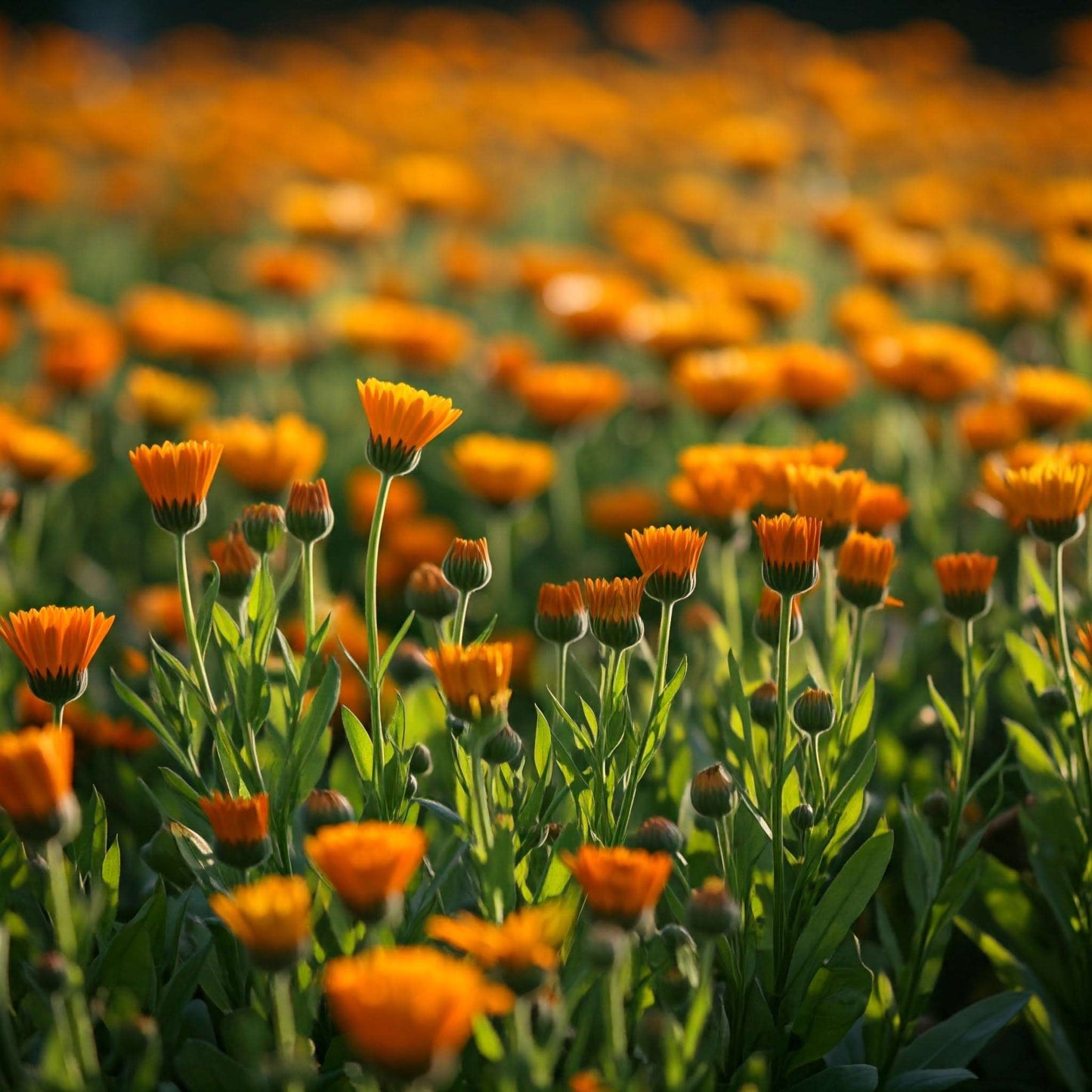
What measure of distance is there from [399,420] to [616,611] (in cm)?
26

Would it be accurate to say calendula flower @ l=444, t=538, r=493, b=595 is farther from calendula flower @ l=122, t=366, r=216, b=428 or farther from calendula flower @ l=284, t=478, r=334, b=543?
calendula flower @ l=122, t=366, r=216, b=428

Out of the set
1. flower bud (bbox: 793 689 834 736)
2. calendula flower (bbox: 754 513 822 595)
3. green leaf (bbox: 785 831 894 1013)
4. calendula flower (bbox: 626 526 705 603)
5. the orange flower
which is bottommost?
the orange flower

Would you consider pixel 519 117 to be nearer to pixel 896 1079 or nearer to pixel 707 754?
pixel 707 754

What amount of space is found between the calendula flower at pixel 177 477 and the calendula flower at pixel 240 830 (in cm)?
27

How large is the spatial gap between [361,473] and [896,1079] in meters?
1.71

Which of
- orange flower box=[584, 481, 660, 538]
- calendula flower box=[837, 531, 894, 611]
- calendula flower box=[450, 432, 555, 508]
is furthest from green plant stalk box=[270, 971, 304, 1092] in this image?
orange flower box=[584, 481, 660, 538]

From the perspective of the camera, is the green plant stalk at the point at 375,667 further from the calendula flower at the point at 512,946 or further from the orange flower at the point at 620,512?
the orange flower at the point at 620,512

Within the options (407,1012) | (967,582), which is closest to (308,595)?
(407,1012)

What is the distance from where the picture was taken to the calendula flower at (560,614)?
4.06ft

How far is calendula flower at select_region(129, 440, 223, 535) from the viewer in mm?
1153

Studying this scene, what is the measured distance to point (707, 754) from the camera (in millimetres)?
1493

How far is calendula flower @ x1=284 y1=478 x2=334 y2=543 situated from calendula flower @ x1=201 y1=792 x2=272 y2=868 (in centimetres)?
31

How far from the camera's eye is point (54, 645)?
1.08 metres

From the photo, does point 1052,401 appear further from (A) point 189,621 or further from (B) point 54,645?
(B) point 54,645
